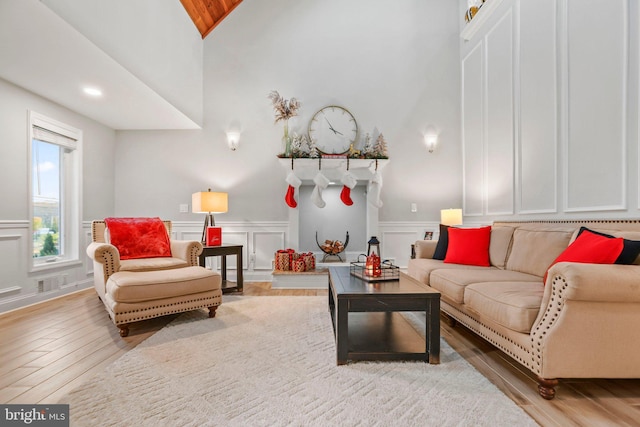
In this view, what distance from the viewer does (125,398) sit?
1.65 meters

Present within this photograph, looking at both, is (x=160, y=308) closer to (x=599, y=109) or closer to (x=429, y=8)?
(x=599, y=109)

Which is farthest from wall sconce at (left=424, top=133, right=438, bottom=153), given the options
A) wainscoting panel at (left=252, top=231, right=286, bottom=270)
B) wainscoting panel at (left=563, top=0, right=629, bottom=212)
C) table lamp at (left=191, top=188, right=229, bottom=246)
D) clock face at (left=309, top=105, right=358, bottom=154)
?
table lamp at (left=191, top=188, right=229, bottom=246)

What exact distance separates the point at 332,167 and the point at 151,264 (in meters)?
2.49

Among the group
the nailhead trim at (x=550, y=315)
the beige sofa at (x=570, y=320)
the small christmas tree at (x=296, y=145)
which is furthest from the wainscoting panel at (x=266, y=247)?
the nailhead trim at (x=550, y=315)

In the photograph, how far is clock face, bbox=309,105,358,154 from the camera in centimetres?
483

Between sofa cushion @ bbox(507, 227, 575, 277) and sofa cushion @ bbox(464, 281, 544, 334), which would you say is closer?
sofa cushion @ bbox(464, 281, 544, 334)

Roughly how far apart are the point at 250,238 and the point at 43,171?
2.46m

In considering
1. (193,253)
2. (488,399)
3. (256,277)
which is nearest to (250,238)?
(256,277)

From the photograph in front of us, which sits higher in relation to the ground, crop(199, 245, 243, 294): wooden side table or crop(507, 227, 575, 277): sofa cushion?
crop(507, 227, 575, 277): sofa cushion

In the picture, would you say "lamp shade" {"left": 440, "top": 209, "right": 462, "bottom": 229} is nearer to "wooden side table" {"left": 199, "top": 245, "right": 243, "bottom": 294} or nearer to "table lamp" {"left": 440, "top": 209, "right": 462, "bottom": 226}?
"table lamp" {"left": 440, "top": 209, "right": 462, "bottom": 226}

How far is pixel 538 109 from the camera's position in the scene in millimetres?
3230

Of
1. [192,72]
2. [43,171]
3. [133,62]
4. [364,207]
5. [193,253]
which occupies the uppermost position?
[192,72]

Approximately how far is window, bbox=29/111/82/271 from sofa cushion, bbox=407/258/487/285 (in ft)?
12.5

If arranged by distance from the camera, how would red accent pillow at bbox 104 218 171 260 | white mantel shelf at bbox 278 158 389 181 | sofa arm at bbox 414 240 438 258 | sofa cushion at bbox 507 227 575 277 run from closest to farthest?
1. sofa cushion at bbox 507 227 575 277
2. red accent pillow at bbox 104 218 171 260
3. sofa arm at bbox 414 240 438 258
4. white mantel shelf at bbox 278 158 389 181
